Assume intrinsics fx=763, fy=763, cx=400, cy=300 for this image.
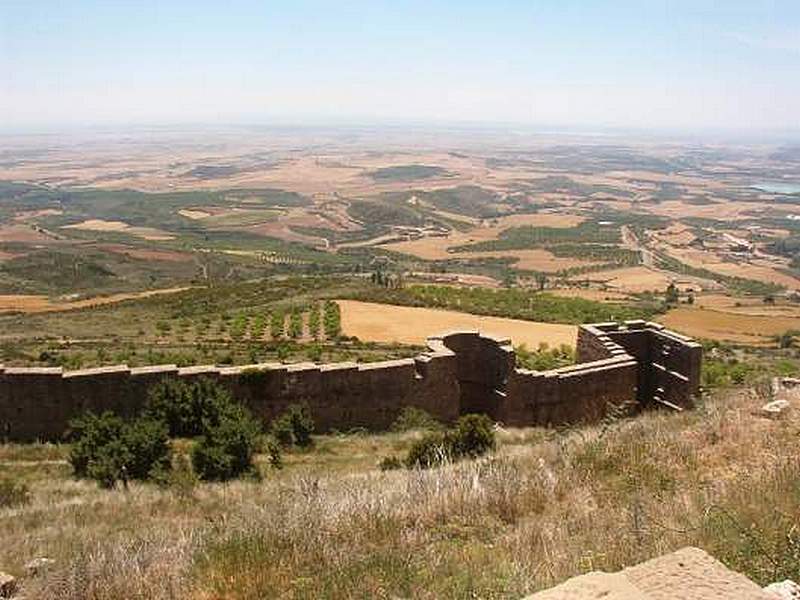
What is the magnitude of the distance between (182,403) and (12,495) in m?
4.27

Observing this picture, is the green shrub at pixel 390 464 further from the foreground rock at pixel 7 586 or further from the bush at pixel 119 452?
the foreground rock at pixel 7 586

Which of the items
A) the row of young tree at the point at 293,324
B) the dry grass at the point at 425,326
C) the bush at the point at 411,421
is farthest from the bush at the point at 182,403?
the dry grass at the point at 425,326

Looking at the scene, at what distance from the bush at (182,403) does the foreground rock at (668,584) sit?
490 inches

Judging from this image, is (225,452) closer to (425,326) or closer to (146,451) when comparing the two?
(146,451)

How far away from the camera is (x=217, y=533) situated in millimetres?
6949

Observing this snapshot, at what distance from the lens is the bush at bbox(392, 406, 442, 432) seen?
1669 cm

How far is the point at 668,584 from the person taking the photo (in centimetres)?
389

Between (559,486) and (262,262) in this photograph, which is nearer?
(559,486)

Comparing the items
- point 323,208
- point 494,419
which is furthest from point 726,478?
point 323,208

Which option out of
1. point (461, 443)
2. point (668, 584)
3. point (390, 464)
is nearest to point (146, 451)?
point (390, 464)

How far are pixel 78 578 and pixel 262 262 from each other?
97.4 m

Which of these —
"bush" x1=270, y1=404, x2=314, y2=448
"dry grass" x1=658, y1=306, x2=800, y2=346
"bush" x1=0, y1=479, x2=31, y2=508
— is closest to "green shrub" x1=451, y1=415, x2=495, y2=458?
"bush" x1=270, y1=404, x2=314, y2=448

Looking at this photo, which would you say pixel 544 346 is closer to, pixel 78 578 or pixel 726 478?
pixel 726 478

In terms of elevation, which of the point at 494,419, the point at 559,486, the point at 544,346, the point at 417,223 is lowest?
the point at 417,223
